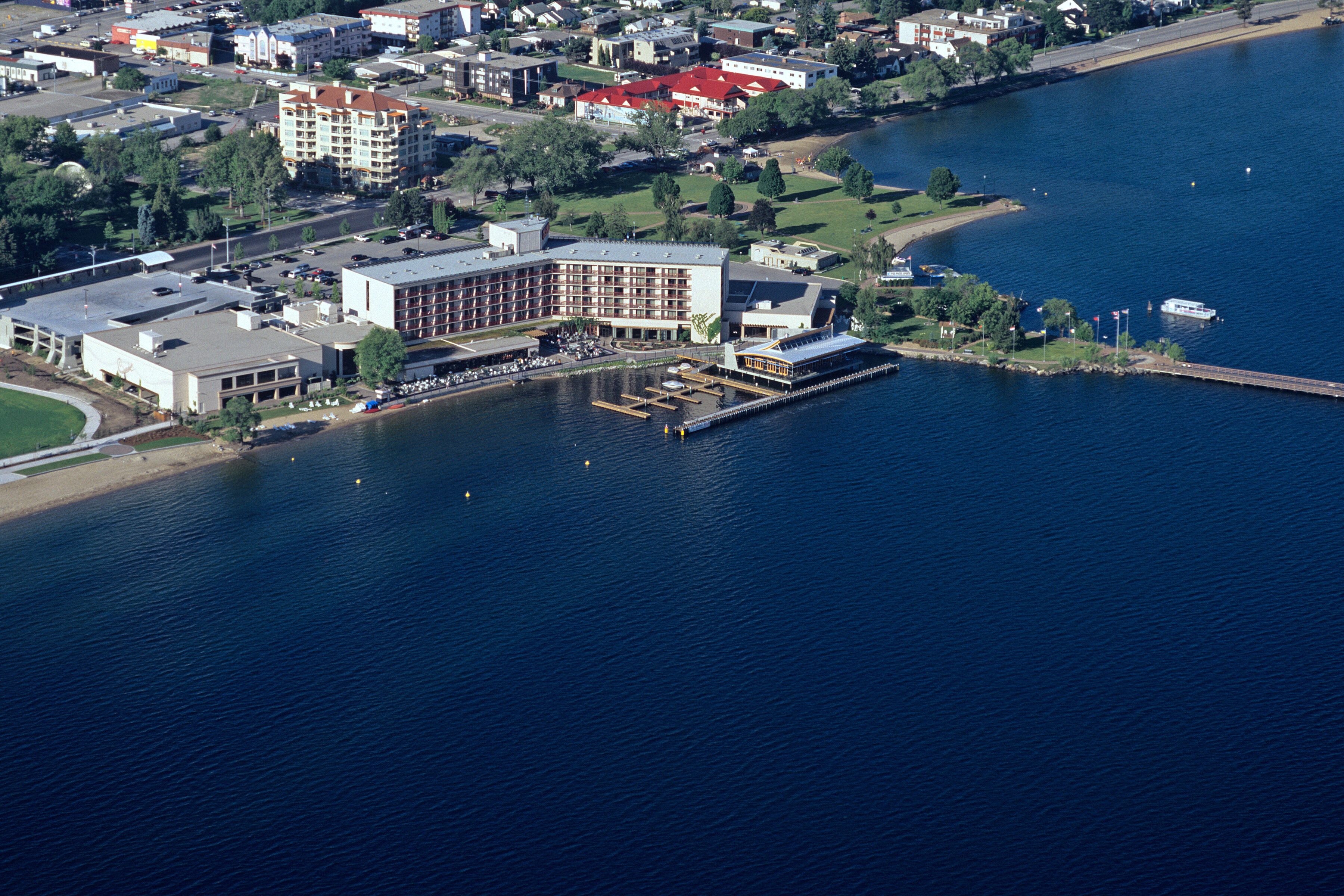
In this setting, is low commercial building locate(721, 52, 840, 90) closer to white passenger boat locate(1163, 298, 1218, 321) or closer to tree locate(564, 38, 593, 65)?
tree locate(564, 38, 593, 65)

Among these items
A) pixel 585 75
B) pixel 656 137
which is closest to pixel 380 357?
pixel 656 137

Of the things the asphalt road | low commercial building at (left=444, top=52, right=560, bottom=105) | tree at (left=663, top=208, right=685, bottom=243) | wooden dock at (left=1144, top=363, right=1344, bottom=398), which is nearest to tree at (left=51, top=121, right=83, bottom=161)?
low commercial building at (left=444, top=52, right=560, bottom=105)

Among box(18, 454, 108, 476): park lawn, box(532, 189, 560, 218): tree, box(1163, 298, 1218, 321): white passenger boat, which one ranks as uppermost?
box(532, 189, 560, 218): tree

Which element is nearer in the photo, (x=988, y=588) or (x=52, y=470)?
(x=988, y=588)

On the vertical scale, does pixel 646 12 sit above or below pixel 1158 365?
above

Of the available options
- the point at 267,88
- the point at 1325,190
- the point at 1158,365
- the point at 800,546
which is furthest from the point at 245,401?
the point at 1325,190

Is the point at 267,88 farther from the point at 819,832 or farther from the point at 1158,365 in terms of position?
the point at 819,832

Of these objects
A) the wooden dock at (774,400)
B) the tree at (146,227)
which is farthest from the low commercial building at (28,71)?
the wooden dock at (774,400)
